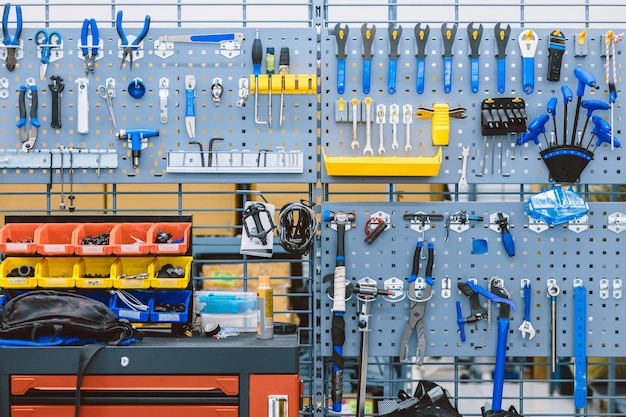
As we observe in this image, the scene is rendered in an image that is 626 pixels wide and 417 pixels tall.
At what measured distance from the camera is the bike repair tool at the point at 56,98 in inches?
90.7

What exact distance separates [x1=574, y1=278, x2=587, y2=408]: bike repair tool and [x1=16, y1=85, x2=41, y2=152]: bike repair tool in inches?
81.4

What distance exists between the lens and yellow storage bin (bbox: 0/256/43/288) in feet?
6.89

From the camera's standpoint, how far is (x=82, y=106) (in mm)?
2311

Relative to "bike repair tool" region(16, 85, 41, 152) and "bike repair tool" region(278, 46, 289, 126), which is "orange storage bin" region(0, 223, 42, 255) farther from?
"bike repair tool" region(278, 46, 289, 126)

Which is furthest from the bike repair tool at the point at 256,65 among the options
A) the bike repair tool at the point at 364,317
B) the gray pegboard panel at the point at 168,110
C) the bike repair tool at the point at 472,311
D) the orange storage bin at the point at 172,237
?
the bike repair tool at the point at 472,311

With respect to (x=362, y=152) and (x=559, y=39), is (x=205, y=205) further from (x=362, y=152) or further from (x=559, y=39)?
(x=559, y=39)

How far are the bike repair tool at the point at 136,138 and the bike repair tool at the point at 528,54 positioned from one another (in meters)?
1.37

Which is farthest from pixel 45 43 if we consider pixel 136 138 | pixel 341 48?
pixel 341 48

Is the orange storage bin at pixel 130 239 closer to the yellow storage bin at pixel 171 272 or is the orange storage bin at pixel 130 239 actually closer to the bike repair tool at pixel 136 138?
the yellow storage bin at pixel 171 272

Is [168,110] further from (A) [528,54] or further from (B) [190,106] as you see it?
(A) [528,54]

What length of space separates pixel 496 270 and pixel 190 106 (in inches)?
50.3

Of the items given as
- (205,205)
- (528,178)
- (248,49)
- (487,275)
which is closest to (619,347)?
(487,275)

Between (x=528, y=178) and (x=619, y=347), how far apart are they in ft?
2.30

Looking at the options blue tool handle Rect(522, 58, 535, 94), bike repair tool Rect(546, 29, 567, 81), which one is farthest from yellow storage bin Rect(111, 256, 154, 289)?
bike repair tool Rect(546, 29, 567, 81)
